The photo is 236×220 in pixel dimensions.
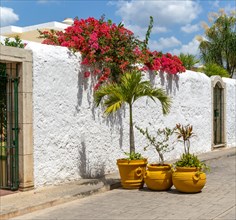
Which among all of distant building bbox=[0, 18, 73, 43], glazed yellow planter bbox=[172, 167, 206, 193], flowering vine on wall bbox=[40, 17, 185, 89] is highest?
distant building bbox=[0, 18, 73, 43]

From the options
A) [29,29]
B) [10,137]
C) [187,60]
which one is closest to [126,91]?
[10,137]

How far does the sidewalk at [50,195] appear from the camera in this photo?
692 cm

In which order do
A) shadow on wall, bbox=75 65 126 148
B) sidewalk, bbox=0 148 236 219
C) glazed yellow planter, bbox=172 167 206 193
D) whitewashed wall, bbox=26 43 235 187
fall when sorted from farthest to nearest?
1. shadow on wall, bbox=75 65 126 148
2. whitewashed wall, bbox=26 43 235 187
3. glazed yellow planter, bbox=172 167 206 193
4. sidewalk, bbox=0 148 236 219

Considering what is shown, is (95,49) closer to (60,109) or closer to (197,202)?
(60,109)

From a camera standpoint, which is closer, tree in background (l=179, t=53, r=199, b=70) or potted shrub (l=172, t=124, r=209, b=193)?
potted shrub (l=172, t=124, r=209, b=193)

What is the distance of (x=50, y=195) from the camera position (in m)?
7.86

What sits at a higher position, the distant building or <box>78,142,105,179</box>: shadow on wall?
the distant building

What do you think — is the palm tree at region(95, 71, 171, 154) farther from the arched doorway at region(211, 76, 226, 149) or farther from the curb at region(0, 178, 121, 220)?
the arched doorway at region(211, 76, 226, 149)

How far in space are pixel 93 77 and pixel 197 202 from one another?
377cm

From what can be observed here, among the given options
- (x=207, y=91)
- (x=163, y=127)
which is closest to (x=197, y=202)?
(x=163, y=127)

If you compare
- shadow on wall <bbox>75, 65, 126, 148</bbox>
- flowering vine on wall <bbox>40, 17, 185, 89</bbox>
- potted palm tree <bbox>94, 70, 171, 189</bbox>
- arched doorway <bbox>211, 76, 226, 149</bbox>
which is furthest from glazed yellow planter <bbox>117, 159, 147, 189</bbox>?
arched doorway <bbox>211, 76, 226, 149</bbox>

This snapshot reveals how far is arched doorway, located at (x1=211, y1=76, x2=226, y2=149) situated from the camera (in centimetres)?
1652

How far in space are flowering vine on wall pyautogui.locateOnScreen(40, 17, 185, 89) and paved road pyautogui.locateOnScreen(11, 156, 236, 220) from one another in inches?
111

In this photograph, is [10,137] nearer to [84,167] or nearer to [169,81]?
[84,167]
